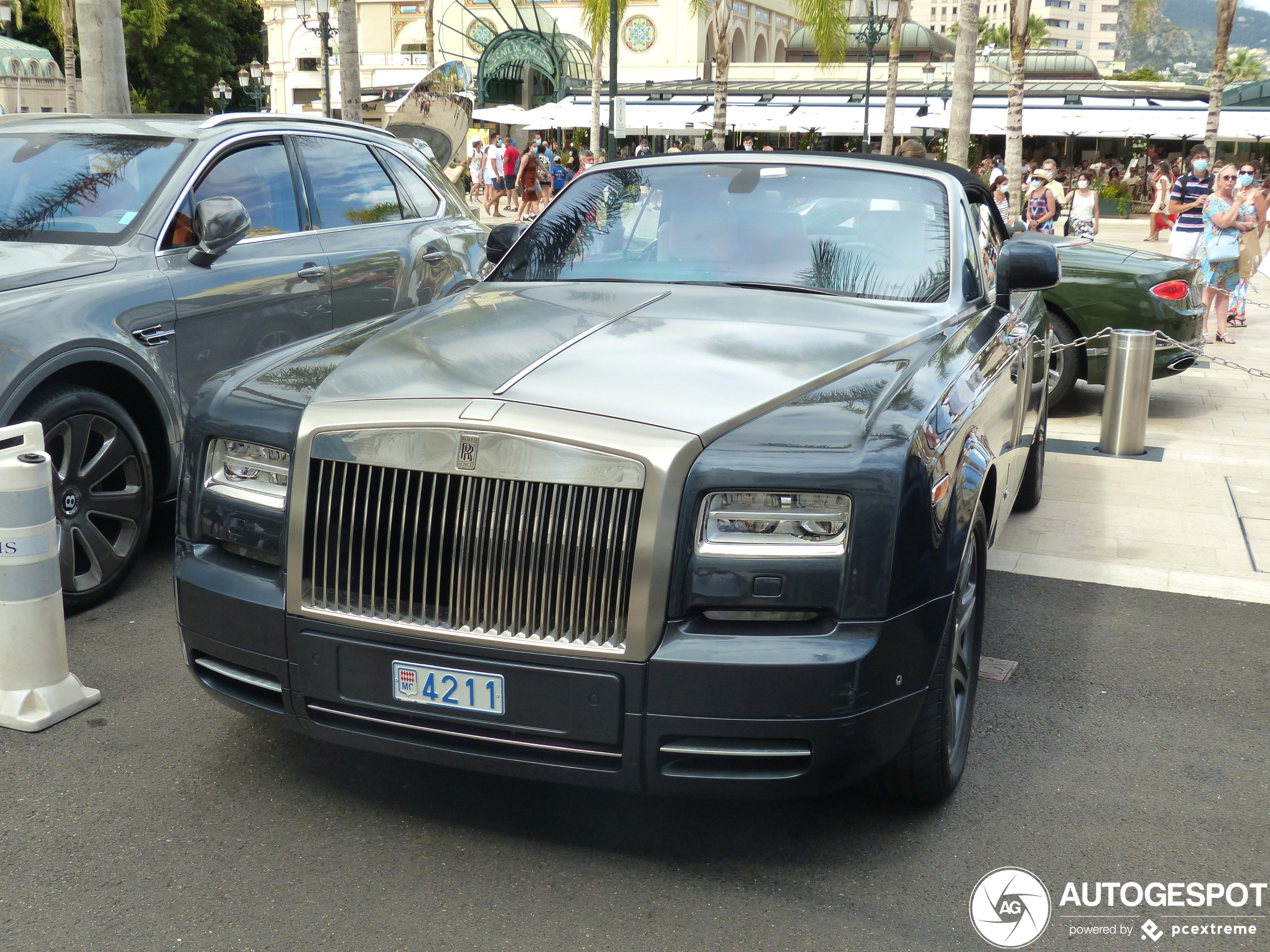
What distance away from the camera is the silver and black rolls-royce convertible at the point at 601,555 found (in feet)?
9.04

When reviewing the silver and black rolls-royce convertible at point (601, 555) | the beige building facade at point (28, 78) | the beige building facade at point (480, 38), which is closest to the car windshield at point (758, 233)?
the silver and black rolls-royce convertible at point (601, 555)

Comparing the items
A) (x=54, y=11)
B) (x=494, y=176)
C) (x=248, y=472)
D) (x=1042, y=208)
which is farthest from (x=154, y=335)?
(x=494, y=176)

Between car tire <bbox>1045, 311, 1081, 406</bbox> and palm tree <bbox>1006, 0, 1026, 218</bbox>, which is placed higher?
palm tree <bbox>1006, 0, 1026, 218</bbox>

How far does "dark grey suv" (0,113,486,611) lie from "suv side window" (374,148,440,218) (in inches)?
6.3

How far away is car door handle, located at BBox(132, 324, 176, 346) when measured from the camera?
5024 mm

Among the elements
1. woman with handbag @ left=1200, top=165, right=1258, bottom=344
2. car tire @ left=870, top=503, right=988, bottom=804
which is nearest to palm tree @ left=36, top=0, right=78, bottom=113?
woman with handbag @ left=1200, top=165, right=1258, bottom=344

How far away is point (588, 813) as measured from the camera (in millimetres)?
3340

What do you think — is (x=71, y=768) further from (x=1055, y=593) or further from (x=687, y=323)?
(x=1055, y=593)

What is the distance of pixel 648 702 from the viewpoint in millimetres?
2754

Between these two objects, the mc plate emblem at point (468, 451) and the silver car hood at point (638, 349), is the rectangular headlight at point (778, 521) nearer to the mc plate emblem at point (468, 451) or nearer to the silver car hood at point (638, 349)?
the silver car hood at point (638, 349)

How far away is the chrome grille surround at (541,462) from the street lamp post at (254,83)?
5201 centimetres

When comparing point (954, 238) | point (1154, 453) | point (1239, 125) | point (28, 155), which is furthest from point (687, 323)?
point (1239, 125)

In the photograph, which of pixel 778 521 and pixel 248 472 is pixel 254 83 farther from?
pixel 778 521

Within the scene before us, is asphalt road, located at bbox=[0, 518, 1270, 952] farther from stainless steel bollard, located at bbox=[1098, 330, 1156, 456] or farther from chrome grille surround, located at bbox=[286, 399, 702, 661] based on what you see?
stainless steel bollard, located at bbox=[1098, 330, 1156, 456]
